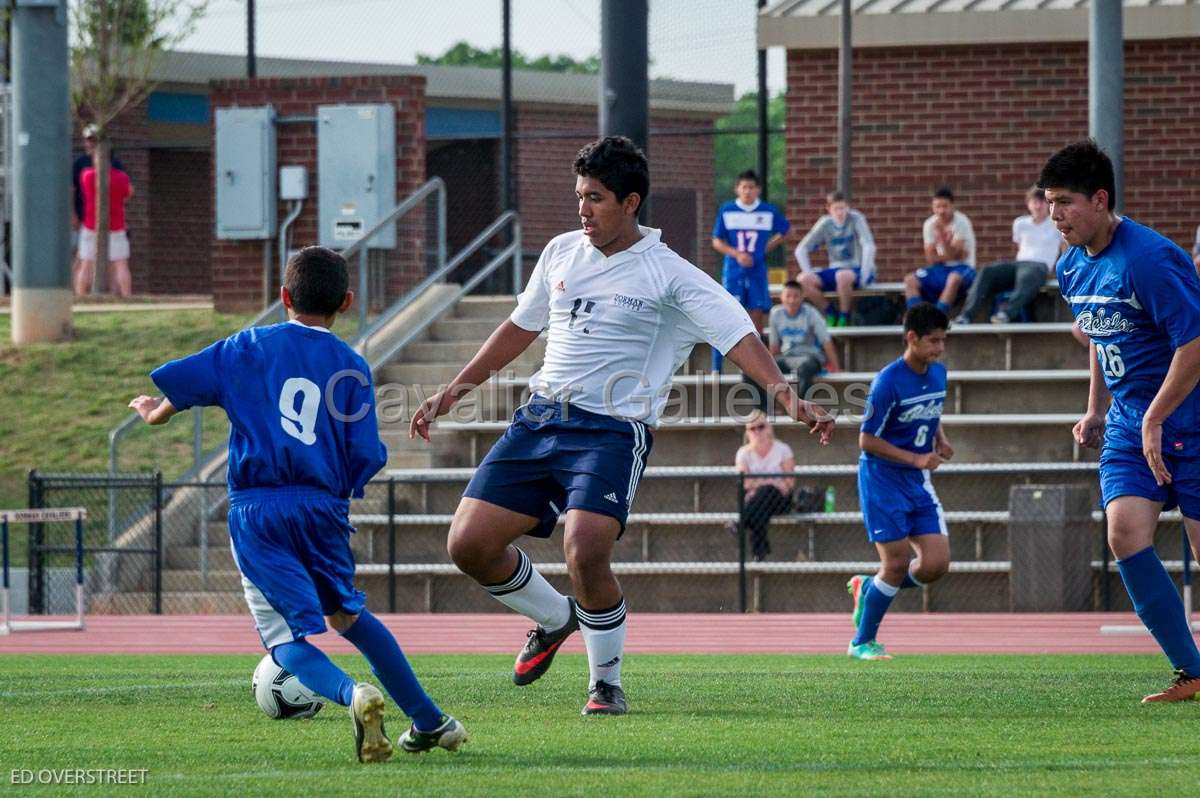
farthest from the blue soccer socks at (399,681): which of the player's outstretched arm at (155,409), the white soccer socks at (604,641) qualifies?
the white soccer socks at (604,641)

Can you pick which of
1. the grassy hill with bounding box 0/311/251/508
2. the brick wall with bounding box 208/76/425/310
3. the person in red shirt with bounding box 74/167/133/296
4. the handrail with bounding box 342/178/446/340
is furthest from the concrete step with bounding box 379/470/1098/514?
the person in red shirt with bounding box 74/167/133/296

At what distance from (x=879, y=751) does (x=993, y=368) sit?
1241cm

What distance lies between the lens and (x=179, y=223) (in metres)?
29.6

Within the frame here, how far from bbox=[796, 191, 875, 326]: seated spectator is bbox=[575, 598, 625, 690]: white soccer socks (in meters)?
11.3

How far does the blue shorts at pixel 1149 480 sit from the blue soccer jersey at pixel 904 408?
116 inches

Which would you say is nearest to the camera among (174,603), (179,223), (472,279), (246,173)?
(174,603)

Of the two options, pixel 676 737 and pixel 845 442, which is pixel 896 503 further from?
pixel 845 442

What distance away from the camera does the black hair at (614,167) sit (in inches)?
271

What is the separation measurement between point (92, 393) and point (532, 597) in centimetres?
1350

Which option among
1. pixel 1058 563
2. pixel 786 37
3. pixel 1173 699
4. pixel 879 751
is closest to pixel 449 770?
pixel 879 751

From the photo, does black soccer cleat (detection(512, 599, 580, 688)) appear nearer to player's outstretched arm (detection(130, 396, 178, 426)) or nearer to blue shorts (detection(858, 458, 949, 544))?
player's outstretched arm (detection(130, 396, 178, 426))

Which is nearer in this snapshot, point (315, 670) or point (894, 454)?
point (315, 670)

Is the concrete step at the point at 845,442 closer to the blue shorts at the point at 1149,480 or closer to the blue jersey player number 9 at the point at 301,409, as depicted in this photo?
the blue shorts at the point at 1149,480

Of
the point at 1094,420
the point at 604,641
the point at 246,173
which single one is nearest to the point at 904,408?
the point at 1094,420
